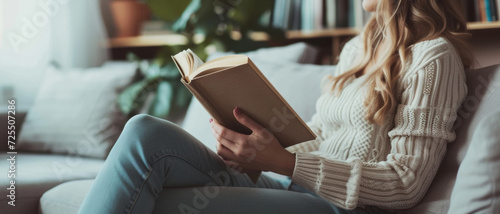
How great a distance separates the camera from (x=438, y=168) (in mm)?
1090

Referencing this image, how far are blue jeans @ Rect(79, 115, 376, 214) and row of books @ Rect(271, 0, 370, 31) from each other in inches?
52.8

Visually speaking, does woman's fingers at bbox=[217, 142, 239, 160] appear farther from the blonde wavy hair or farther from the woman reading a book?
the blonde wavy hair

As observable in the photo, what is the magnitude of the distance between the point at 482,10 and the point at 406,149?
948 mm

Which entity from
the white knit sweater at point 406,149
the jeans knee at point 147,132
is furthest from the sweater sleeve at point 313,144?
the jeans knee at point 147,132

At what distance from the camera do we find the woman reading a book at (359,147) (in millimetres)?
939

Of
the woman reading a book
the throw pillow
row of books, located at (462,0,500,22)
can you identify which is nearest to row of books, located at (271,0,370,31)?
row of books, located at (462,0,500,22)

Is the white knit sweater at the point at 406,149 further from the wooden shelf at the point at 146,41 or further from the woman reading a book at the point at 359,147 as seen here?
the wooden shelf at the point at 146,41

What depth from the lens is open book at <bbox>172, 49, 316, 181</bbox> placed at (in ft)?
2.84

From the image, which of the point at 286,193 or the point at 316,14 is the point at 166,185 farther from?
the point at 316,14

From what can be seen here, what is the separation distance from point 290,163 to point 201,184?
7.2 inches

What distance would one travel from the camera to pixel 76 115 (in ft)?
6.49

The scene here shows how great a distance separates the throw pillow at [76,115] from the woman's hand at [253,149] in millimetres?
1025

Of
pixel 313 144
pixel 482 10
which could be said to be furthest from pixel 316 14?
pixel 313 144

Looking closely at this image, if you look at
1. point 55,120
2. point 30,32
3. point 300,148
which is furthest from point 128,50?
point 300,148
